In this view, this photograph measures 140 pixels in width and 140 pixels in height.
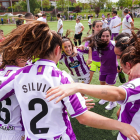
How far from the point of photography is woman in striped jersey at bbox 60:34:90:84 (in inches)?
133

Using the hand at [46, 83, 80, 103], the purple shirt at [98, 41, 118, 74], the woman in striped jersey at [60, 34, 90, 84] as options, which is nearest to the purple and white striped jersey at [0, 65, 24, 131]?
the hand at [46, 83, 80, 103]

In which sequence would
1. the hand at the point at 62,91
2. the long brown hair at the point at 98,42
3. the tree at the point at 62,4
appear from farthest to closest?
1. the tree at the point at 62,4
2. the long brown hair at the point at 98,42
3. the hand at the point at 62,91

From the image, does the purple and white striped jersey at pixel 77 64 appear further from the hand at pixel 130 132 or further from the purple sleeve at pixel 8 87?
the hand at pixel 130 132

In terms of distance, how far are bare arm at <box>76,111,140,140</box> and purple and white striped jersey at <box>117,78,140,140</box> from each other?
17 centimetres

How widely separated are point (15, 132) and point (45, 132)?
1.98 feet

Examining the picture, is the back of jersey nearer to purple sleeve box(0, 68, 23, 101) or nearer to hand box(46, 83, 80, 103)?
purple sleeve box(0, 68, 23, 101)

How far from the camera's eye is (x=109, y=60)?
365 cm

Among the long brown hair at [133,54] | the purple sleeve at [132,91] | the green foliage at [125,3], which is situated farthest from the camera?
the green foliage at [125,3]

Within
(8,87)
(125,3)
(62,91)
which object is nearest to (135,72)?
(62,91)

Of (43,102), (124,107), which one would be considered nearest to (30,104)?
(43,102)

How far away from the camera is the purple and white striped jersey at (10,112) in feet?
5.34

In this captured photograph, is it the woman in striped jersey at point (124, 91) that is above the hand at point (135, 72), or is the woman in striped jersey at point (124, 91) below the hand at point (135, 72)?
below

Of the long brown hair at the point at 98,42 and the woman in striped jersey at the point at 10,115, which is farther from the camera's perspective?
the long brown hair at the point at 98,42

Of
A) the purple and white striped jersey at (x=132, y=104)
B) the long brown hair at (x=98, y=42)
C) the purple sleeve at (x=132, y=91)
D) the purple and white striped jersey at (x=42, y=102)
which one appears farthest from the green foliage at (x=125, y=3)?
the purple and white striped jersey at (x=42, y=102)
